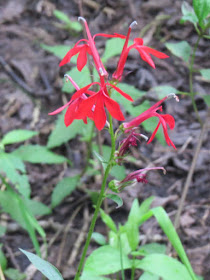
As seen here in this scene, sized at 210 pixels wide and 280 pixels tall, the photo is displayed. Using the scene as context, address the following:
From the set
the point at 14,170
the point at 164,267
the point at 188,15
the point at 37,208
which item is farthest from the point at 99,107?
the point at 37,208

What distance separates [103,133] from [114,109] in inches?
81.8

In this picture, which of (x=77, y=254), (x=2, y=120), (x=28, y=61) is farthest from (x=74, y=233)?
(x=28, y=61)

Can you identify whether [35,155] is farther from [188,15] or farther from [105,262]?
[188,15]

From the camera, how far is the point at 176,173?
2863 mm

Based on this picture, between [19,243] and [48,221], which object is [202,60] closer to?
[48,221]

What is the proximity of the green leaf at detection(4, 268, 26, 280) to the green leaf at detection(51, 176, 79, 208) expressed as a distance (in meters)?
0.48

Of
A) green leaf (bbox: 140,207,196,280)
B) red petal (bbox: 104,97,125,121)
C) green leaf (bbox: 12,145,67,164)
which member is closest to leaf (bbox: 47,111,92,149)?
green leaf (bbox: 12,145,67,164)

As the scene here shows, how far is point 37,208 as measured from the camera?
8.04 ft

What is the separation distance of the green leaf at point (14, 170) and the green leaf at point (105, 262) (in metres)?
0.55

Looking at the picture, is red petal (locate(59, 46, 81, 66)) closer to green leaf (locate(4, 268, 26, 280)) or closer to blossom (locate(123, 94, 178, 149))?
blossom (locate(123, 94, 178, 149))

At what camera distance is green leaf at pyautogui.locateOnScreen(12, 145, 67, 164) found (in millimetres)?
2242

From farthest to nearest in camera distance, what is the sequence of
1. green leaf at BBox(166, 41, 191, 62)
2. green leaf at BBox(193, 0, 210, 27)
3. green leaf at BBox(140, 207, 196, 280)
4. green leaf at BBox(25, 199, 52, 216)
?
green leaf at BBox(25, 199, 52, 216)
green leaf at BBox(166, 41, 191, 62)
green leaf at BBox(193, 0, 210, 27)
green leaf at BBox(140, 207, 196, 280)

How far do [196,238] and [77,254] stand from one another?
79 cm

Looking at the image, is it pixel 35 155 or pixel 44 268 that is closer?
pixel 44 268
